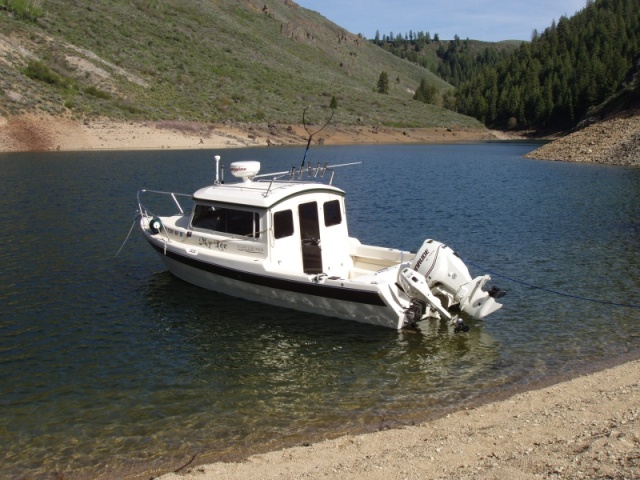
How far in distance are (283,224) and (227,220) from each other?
1.82 meters

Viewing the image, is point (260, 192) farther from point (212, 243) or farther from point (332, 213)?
point (332, 213)

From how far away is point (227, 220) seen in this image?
17.1 metres

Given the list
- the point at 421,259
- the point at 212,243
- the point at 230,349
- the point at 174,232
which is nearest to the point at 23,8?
the point at 174,232

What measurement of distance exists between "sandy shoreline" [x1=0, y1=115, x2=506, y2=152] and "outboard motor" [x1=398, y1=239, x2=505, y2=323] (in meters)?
56.3

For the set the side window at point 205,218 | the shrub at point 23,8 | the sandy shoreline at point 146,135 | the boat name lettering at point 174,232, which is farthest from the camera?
the shrub at point 23,8

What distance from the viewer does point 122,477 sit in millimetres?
8938

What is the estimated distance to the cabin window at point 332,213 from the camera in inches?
672

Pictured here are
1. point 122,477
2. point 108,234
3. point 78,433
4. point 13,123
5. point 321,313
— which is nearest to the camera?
point 122,477

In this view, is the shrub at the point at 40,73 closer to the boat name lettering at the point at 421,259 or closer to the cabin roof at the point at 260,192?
the cabin roof at the point at 260,192

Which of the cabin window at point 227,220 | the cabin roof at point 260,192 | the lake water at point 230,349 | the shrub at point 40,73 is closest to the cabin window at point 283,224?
the cabin roof at point 260,192

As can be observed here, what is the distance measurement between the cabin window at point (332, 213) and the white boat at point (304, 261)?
3cm

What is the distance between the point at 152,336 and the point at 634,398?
990 cm

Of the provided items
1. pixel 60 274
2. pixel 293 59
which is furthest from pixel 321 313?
pixel 293 59

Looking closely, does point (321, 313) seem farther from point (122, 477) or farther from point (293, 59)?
point (293, 59)
